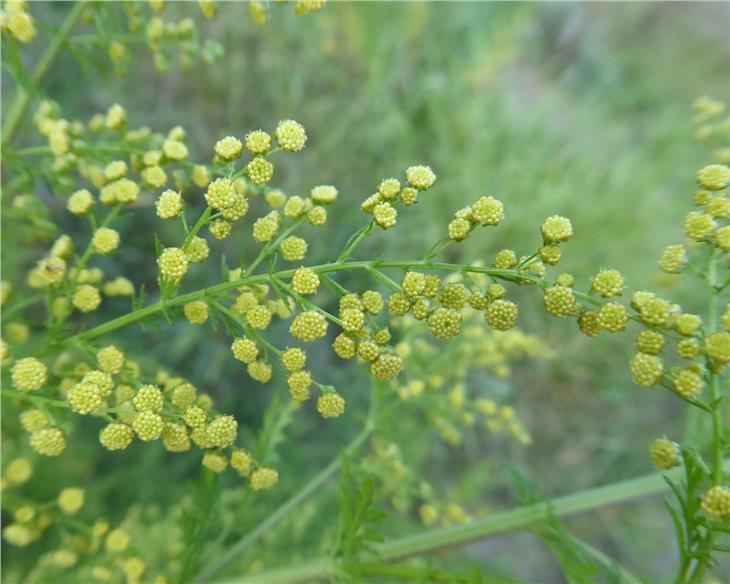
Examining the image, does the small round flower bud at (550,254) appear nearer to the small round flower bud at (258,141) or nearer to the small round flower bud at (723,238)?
the small round flower bud at (723,238)

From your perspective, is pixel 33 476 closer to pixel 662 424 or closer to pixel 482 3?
pixel 662 424

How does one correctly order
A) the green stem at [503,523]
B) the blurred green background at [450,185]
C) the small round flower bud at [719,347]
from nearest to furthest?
1. the small round flower bud at [719,347]
2. the green stem at [503,523]
3. the blurred green background at [450,185]

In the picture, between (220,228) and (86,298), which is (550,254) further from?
(86,298)

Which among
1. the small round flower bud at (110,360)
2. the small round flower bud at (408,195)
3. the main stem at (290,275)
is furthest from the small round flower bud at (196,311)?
the small round flower bud at (408,195)

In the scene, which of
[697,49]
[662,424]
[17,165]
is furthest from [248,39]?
[697,49]

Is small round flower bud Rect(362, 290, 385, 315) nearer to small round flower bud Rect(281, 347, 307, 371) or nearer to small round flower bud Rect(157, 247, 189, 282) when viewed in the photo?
small round flower bud Rect(281, 347, 307, 371)

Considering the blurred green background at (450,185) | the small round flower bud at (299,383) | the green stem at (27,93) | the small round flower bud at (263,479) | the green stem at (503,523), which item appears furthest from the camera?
the blurred green background at (450,185)

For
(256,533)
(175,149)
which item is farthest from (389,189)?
(256,533)

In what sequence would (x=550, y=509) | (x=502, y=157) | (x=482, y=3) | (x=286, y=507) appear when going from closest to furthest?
(x=550, y=509) < (x=286, y=507) < (x=502, y=157) < (x=482, y=3)

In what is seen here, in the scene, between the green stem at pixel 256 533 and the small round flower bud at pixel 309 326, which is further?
the green stem at pixel 256 533
